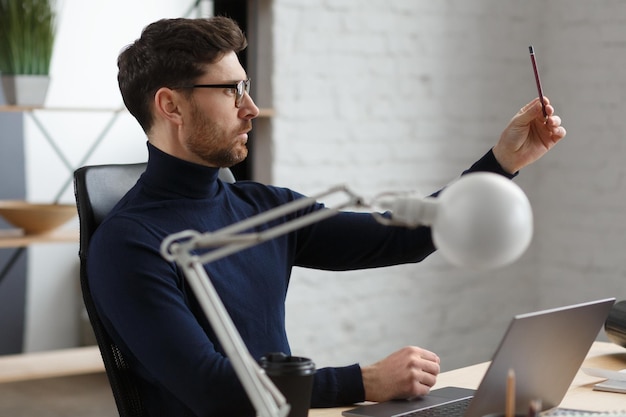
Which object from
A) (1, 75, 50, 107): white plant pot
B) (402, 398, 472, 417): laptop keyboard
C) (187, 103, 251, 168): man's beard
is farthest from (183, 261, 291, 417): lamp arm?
(1, 75, 50, 107): white plant pot

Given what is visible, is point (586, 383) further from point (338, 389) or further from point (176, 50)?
point (176, 50)

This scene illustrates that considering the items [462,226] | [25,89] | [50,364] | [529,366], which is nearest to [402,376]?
[529,366]

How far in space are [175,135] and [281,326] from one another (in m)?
0.42

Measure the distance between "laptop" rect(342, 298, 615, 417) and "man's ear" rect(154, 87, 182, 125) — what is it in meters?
0.66

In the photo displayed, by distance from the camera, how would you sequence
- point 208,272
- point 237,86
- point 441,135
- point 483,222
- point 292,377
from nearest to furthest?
point 483,222
point 292,377
point 208,272
point 237,86
point 441,135

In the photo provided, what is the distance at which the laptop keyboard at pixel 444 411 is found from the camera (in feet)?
5.16

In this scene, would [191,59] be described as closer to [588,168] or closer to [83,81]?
[83,81]

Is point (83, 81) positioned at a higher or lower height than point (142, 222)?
higher

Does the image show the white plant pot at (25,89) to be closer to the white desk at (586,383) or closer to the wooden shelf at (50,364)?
the wooden shelf at (50,364)

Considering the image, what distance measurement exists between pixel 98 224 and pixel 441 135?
203 centimetres

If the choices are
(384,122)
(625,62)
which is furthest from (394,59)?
(625,62)

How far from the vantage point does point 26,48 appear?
2820 millimetres

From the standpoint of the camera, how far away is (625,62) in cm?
353

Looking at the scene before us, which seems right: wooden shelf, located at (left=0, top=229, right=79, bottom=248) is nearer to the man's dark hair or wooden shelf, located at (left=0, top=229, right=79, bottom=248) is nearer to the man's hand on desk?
the man's dark hair
